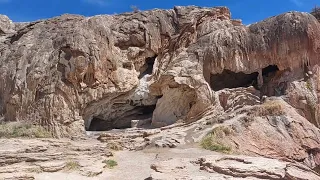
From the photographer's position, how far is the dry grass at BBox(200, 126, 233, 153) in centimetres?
1540

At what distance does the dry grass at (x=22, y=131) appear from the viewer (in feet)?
58.0

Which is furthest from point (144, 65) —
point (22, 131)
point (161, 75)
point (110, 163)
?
point (110, 163)

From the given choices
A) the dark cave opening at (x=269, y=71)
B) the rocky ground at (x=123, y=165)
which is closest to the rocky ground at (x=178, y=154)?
the rocky ground at (x=123, y=165)

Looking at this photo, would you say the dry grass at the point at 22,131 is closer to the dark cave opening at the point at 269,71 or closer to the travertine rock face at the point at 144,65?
the travertine rock face at the point at 144,65

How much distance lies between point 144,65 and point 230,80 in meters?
4.90

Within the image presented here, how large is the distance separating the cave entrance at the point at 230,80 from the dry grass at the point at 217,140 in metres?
5.90

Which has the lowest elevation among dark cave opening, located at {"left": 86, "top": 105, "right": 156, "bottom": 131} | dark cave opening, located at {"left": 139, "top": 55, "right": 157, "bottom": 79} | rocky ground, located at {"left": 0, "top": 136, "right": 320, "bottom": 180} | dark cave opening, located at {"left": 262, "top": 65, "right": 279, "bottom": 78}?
rocky ground, located at {"left": 0, "top": 136, "right": 320, "bottom": 180}

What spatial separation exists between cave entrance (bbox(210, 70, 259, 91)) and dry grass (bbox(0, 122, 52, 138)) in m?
9.25

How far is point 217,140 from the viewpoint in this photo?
15992 mm

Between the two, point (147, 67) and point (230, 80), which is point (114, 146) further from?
point (230, 80)

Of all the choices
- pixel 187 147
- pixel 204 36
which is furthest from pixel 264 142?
pixel 204 36

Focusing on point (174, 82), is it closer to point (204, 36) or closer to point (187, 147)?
point (204, 36)

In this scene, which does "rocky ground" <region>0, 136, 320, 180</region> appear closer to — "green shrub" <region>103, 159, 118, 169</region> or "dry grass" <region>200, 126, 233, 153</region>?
"green shrub" <region>103, 159, 118, 169</region>

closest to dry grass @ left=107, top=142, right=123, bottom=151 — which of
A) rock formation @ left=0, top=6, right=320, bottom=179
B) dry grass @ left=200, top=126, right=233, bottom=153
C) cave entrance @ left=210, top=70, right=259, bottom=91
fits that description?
rock formation @ left=0, top=6, right=320, bottom=179
